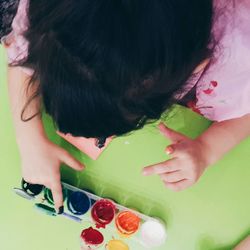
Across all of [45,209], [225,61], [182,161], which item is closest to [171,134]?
[182,161]

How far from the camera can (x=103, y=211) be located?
0.81 metres

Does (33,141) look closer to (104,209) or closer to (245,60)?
(104,209)

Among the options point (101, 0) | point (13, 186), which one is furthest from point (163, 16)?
point (13, 186)

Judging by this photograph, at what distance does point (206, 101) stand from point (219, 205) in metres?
0.18

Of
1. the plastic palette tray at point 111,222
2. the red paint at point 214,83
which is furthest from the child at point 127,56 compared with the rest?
the plastic palette tray at point 111,222

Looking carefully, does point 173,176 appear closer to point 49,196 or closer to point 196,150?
point 196,150

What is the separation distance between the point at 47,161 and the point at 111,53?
0.37 meters

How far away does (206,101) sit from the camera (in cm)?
75

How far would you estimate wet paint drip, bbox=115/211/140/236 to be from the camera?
0.80 m

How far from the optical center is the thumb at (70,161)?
2.62 feet

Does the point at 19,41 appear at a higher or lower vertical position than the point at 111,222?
higher

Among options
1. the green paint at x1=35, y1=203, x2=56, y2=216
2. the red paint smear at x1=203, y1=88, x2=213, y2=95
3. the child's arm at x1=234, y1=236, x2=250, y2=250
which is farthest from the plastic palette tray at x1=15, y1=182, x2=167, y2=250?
the red paint smear at x1=203, y1=88, x2=213, y2=95

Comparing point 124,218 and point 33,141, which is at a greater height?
point 33,141

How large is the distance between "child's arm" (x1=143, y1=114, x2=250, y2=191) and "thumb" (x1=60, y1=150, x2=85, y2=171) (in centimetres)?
12
